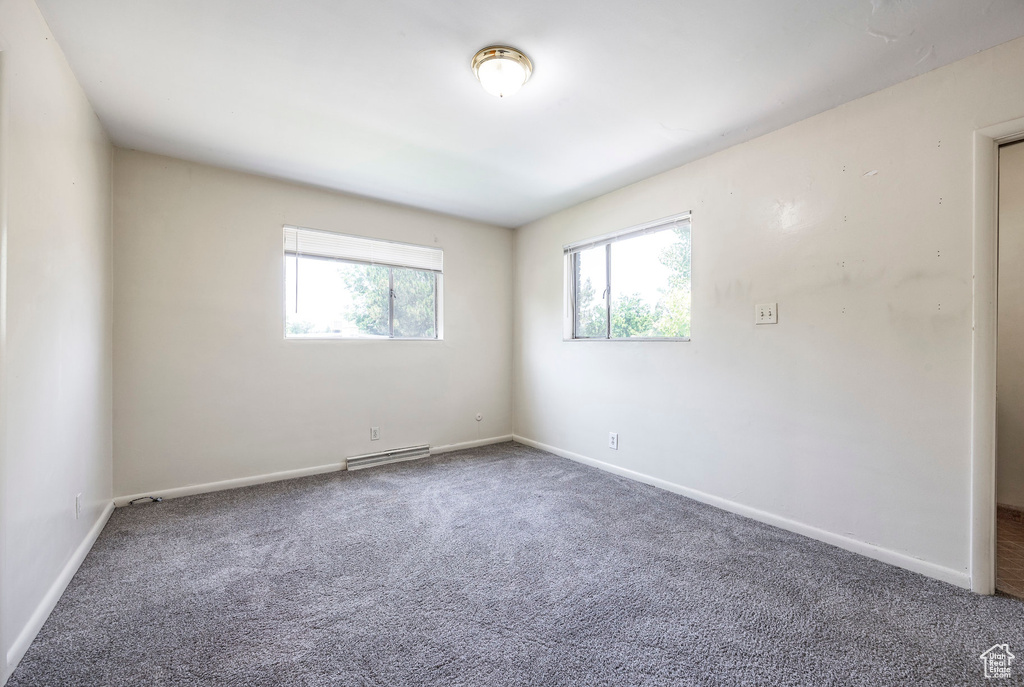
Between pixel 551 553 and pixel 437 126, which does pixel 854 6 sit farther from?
pixel 551 553

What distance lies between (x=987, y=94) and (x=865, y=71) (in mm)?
471

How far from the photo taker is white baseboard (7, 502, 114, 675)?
4.44ft

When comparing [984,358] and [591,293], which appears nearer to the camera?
[984,358]

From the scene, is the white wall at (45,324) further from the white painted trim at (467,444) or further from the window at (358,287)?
the white painted trim at (467,444)

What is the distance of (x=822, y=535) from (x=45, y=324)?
3.79m

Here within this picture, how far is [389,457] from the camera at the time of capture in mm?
3721

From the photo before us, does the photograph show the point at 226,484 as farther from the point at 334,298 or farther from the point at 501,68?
the point at 501,68

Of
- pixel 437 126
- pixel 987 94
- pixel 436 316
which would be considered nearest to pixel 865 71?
pixel 987 94

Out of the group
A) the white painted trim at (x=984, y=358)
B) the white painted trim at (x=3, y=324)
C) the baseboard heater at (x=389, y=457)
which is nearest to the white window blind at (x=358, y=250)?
the baseboard heater at (x=389, y=457)

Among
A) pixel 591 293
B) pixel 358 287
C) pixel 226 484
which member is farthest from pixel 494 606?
pixel 358 287

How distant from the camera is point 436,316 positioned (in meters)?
4.16

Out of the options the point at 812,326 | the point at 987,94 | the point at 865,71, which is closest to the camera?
the point at 987,94

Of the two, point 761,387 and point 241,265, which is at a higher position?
point 241,265

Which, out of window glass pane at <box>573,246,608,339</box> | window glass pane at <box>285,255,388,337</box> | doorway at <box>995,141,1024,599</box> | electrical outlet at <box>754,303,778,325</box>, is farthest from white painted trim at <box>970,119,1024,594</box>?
window glass pane at <box>285,255,388,337</box>
